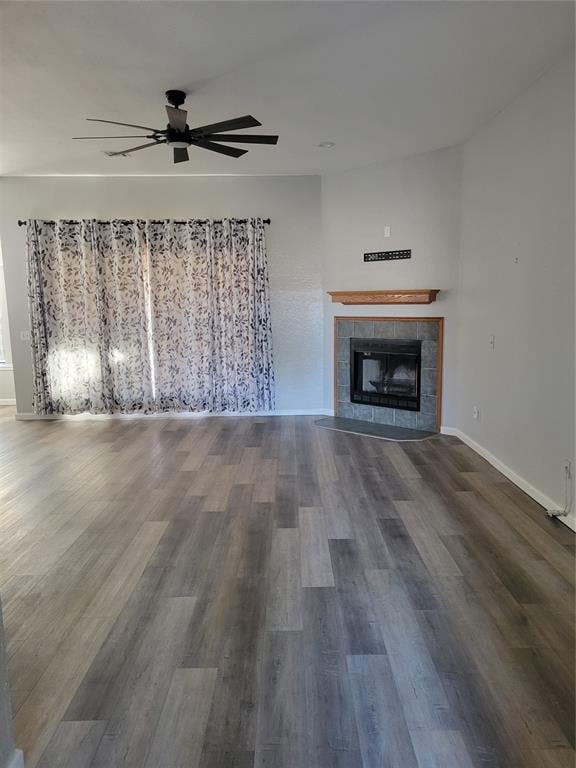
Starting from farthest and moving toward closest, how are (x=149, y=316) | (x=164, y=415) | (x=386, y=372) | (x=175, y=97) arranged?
(x=164, y=415) < (x=149, y=316) < (x=386, y=372) < (x=175, y=97)

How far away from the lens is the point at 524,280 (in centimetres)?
361

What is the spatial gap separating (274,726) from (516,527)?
6.71 feet

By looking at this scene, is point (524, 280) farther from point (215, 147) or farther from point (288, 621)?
point (288, 621)

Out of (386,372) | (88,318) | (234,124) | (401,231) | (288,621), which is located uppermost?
(234,124)

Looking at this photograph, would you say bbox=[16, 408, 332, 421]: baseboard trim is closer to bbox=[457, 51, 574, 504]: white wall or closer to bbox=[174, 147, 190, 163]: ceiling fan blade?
bbox=[457, 51, 574, 504]: white wall

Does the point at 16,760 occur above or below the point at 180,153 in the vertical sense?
below

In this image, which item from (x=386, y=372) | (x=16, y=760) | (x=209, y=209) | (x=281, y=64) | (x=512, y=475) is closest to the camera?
(x=16, y=760)

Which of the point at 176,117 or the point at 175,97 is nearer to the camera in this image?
the point at 176,117

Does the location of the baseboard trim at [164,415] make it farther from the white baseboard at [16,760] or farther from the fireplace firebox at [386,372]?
the white baseboard at [16,760]

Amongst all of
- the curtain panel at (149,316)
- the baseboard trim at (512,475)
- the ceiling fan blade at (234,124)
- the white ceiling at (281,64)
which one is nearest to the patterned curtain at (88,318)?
the curtain panel at (149,316)

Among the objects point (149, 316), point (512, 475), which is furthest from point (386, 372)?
point (149, 316)

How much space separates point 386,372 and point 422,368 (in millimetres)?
482

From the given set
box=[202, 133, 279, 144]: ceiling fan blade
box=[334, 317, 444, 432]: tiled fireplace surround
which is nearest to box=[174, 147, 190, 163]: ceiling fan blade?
box=[202, 133, 279, 144]: ceiling fan blade

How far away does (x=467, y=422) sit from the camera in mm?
4902
